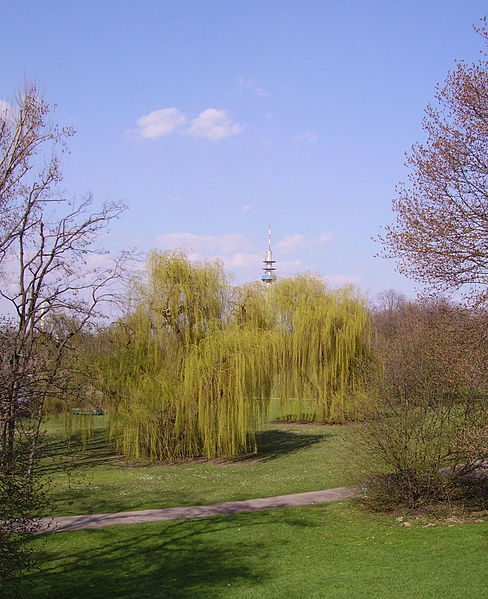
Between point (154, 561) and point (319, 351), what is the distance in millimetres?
21520

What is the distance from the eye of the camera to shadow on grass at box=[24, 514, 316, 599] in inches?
344

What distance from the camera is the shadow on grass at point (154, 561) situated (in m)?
8.75

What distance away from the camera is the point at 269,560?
9.95 meters

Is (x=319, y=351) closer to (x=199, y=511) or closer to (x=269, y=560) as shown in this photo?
(x=199, y=511)

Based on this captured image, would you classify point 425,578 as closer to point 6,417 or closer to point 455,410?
point 455,410

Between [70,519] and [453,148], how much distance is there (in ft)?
34.5

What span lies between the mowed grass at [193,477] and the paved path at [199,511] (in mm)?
480

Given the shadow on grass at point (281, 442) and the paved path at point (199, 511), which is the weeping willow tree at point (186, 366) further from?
the paved path at point (199, 511)

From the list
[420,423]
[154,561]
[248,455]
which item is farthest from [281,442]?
[154,561]

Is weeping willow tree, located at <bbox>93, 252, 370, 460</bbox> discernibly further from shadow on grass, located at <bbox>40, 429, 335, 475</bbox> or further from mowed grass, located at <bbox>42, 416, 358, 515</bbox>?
mowed grass, located at <bbox>42, 416, 358, 515</bbox>

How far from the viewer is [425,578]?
8602 millimetres

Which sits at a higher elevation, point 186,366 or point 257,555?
point 186,366

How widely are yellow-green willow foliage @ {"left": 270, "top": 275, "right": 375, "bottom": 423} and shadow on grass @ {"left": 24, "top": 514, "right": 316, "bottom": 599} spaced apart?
1847cm

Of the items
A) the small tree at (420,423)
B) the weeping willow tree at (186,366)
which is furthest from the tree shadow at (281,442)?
the small tree at (420,423)
